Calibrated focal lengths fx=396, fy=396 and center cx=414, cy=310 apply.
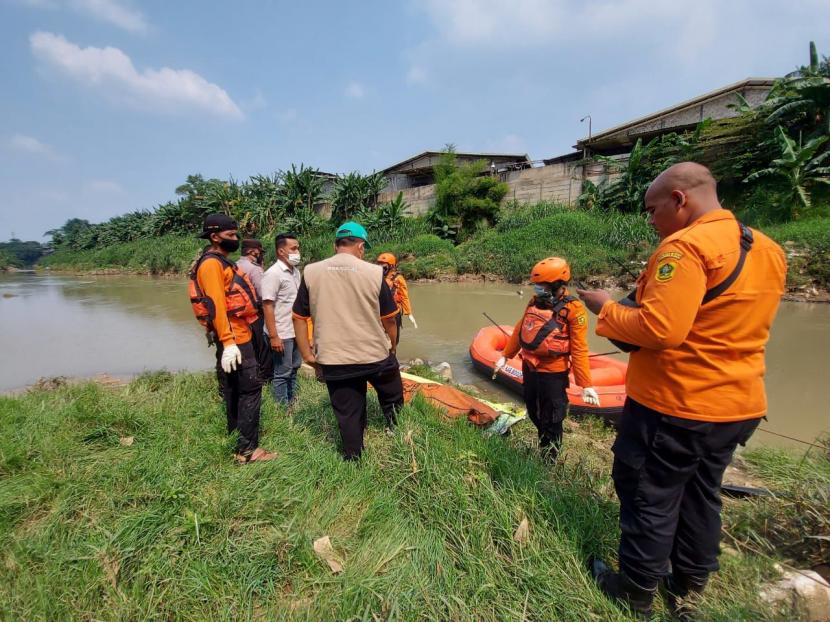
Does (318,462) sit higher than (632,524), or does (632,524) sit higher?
(632,524)

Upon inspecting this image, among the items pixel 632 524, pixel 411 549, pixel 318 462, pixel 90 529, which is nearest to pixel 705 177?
pixel 632 524

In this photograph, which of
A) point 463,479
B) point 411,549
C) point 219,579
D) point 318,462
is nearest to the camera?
point 219,579

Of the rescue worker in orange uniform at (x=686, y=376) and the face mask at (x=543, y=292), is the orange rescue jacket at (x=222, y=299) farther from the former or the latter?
the rescue worker in orange uniform at (x=686, y=376)

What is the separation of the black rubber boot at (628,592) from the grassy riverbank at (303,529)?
82 millimetres

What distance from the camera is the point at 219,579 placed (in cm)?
162

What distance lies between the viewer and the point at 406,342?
28.4 feet

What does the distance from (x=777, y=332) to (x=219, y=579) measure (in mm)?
10236

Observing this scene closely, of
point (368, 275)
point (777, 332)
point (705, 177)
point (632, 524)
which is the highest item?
point (705, 177)

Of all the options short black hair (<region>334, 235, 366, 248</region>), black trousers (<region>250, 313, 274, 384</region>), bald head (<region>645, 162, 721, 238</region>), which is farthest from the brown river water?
bald head (<region>645, 162, 721, 238</region>)

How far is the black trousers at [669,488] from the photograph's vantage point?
1.40 meters

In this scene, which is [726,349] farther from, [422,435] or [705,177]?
[422,435]

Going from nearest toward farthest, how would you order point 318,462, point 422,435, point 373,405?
1. point 318,462
2. point 422,435
3. point 373,405

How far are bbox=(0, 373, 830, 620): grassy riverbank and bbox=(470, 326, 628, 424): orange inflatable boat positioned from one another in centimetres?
167

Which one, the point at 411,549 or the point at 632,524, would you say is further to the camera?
the point at 411,549
